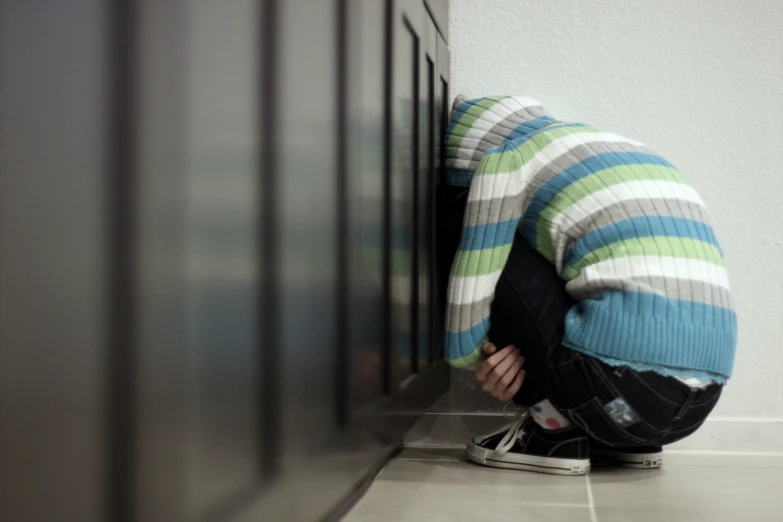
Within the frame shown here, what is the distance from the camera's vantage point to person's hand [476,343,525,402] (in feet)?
4.49

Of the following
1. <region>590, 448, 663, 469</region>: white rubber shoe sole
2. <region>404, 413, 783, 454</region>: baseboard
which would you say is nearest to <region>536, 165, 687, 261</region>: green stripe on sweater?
<region>590, 448, 663, 469</region>: white rubber shoe sole

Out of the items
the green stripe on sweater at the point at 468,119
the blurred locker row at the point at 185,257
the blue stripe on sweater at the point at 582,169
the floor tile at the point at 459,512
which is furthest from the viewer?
the green stripe on sweater at the point at 468,119

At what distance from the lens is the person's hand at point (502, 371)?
1.37 m

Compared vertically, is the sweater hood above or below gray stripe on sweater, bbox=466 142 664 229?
above

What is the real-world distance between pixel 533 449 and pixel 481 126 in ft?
→ 1.88

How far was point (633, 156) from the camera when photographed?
51.5 inches

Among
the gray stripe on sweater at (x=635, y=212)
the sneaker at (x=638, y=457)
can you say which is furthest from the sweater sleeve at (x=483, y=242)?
the sneaker at (x=638, y=457)

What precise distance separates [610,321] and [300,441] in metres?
0.61

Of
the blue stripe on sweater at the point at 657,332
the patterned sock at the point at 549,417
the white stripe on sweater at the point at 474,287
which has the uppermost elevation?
the white stripe on sweater at the point at 474,287

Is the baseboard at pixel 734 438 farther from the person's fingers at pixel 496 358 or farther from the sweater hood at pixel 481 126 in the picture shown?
the sweater hood at pixel 481 126

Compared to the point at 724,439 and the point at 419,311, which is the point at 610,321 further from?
the point at 724,439

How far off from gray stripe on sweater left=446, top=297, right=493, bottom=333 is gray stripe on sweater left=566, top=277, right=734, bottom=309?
18 centimetres

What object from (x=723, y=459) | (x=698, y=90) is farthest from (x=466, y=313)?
(x=698, y=90)

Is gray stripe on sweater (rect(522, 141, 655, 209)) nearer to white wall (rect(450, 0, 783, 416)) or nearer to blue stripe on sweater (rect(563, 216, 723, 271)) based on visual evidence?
blue stripe on sweater (rect(563, 216, 723, 271))
